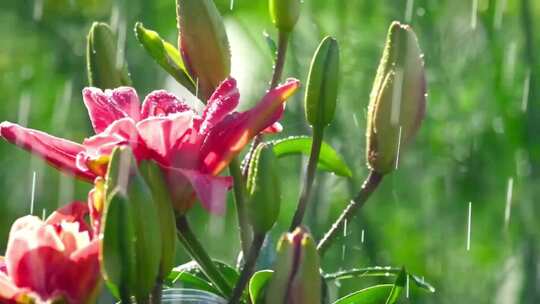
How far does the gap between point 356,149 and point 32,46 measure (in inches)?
39.1

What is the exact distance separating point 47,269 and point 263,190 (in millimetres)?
151

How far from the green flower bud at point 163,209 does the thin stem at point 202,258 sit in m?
0.05

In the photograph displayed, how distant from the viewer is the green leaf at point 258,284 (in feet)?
2.76

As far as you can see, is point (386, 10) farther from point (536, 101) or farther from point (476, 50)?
point (536, 101)

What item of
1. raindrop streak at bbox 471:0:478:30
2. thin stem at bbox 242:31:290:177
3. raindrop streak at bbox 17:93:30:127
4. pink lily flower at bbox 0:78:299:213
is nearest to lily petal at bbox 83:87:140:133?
pink lily flower at bbox 0:78:299:213

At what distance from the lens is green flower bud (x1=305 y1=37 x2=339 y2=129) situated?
0.92 m

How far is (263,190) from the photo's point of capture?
86cm

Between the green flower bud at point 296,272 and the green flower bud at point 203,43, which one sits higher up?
the green flower bud at point 203,43

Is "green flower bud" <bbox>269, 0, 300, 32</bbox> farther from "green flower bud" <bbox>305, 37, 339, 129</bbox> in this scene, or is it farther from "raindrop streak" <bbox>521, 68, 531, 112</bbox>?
"raindrop streak" <bbox>521, 68, 531, 112</bbox>

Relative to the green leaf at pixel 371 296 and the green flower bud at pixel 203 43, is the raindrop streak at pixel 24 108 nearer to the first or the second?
the green flower bud at pixel 203 43

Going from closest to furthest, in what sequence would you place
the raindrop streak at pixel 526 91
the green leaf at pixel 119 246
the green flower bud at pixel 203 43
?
the green leaf at pixel 119 246 → the green flower bud at pixel 203 43 → the raindrop streak at pixel 526 91

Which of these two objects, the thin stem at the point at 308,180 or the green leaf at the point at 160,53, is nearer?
the thin stem at the point at 308,180

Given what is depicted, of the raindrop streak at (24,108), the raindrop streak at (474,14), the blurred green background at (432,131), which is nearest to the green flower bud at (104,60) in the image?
the blurred green background at (432,131)

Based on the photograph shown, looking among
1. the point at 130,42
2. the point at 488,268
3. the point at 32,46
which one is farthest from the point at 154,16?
the point at 488,268
